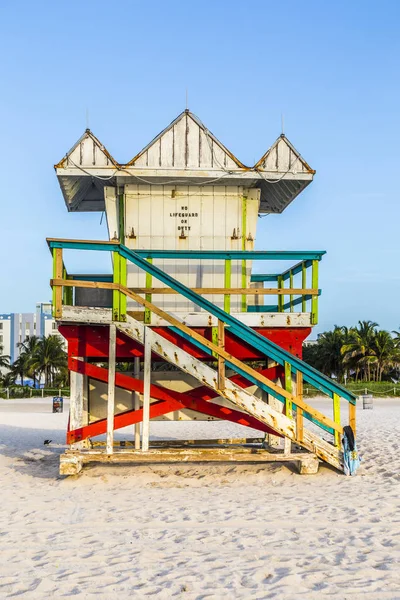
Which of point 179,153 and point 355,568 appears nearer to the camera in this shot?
point 355,568

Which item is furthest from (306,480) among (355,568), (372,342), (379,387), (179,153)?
(372,342)

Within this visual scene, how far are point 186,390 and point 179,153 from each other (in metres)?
3.81

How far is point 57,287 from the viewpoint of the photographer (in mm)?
9227

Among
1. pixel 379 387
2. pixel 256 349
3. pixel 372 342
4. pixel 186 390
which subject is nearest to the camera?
pixel 256 349

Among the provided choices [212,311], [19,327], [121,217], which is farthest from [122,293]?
[19,327]

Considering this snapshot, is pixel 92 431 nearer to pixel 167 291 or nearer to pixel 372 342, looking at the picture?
pixel 167 291

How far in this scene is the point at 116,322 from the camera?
9367 mm

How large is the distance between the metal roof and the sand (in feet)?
15.2

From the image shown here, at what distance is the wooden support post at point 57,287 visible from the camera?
9180 mm

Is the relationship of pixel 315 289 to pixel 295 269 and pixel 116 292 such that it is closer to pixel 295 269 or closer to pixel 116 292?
pixel 295 269

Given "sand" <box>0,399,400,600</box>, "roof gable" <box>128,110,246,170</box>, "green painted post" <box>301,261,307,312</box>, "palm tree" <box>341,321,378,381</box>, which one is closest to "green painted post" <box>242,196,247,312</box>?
"roof gable" <box>128,110,246,170</box>

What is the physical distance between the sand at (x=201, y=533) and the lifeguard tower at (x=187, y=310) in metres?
0.52

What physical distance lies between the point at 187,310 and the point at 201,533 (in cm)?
485

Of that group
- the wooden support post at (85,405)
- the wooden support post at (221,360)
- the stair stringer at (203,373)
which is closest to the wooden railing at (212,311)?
the wooden support post at (221,360)
